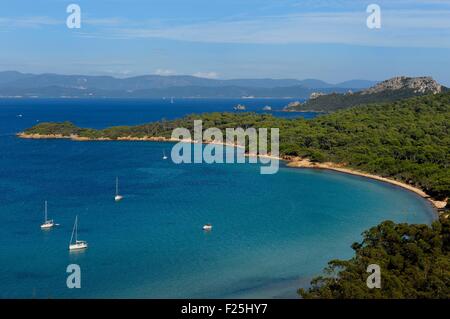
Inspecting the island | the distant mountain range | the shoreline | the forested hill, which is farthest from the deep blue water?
the distant mountain range

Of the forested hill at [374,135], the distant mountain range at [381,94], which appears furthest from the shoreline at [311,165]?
the distant mountain range at [381,94]

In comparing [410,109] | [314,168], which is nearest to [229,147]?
[314,168]

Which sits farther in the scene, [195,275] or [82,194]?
[82,194]

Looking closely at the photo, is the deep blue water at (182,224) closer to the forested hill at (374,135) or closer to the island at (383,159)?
the island at (383,159)

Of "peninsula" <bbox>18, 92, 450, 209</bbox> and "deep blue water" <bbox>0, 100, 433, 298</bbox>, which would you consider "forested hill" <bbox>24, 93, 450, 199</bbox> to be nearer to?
"peninsula" <bbox>18, 92, 450, 209</bbox>

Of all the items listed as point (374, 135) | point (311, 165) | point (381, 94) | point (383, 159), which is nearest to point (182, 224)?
point (311, 165)

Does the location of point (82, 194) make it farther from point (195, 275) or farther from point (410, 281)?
point (410, 281)
